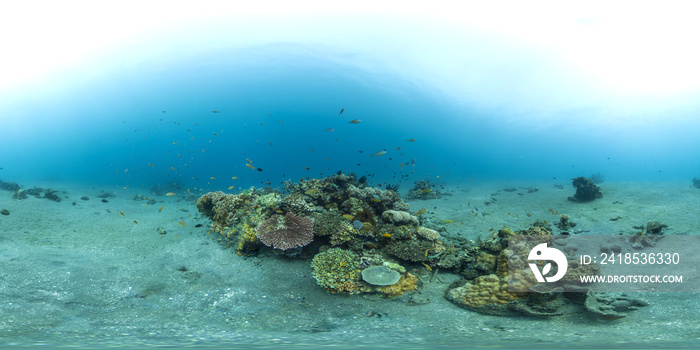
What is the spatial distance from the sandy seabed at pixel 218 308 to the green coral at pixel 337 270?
9.7 inches

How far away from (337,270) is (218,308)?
2.42m

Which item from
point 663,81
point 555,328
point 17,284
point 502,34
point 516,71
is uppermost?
point 663,81

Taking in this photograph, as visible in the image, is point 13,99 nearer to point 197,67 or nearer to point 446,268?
point 197,67

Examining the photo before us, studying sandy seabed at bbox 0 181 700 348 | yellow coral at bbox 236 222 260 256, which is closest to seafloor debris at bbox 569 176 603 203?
sandy seabed at bbox 0 181 700 348

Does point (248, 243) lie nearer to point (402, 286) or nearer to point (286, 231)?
point (286, 231)

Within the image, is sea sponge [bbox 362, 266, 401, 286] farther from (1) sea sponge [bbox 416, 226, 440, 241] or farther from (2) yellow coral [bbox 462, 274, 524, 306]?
(1) sea sponge [bbox 416, 226, 440, 241]

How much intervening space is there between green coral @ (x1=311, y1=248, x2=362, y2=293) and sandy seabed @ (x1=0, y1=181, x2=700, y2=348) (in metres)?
0.25

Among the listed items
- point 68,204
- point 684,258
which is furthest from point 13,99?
point 684,258

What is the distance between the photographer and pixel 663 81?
135ft

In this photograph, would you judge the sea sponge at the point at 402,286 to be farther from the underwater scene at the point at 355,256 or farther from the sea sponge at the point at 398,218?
the sea sponge at the point at 398,218

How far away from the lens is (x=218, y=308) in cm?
511

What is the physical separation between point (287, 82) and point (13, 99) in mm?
66598

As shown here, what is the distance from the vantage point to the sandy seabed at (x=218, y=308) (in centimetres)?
372

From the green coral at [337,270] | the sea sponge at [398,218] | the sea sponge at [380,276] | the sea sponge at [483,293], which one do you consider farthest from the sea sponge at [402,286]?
the sea sponge at [398,218]
